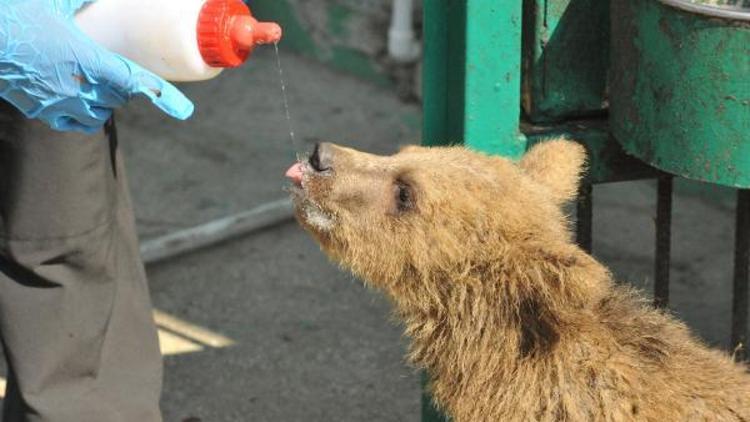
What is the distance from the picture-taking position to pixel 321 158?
361 centimetres

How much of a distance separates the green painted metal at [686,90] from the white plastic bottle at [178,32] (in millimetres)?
974

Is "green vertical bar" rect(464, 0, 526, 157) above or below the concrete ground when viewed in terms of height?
above

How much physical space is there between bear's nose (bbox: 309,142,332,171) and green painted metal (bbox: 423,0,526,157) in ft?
1.52

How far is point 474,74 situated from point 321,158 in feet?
1.73

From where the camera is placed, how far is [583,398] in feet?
11.3

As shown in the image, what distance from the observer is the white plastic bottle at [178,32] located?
3498mm

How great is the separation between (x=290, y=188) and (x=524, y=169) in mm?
670

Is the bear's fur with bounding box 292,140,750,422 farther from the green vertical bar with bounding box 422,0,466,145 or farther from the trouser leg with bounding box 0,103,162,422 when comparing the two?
the trouser leg with bounding box 0,103,162,422

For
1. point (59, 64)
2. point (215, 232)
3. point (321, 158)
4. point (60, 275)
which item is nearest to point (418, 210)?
point (321, 158)

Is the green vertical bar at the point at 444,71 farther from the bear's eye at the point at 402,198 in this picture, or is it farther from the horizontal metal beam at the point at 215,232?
the horizontal metal beam at the point at 215,232

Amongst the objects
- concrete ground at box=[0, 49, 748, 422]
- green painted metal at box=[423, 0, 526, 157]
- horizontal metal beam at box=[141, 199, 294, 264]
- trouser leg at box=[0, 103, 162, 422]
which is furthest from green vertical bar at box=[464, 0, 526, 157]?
horizontal metal beam at box=[141, 199, 294, 264]

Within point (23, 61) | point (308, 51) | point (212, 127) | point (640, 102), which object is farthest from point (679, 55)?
point (308, 51)

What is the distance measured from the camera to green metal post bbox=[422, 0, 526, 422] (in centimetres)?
376

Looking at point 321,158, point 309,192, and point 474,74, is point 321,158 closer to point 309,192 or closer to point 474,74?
point 309,192
